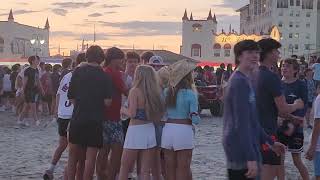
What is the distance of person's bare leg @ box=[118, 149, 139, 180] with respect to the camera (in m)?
7.23

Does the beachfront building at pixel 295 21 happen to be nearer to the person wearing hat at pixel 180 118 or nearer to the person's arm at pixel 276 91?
the person wearing hat at pixel 180 118

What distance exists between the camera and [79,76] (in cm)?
711

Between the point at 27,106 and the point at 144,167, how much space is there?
33.1 ft

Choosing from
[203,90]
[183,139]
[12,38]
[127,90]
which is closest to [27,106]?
[203,90]

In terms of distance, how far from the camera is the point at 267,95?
6051 millimetres

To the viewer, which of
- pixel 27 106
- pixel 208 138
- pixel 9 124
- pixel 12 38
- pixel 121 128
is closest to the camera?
pixel 121 128

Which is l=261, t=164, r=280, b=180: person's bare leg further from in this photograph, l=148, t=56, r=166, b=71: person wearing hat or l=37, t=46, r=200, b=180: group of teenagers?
l=148, t=56, r=166, b=71: person wearing hat

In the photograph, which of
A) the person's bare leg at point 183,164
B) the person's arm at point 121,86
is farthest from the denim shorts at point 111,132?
the person's bare leg at point 183,164

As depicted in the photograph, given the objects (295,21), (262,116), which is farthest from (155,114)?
(295,21)

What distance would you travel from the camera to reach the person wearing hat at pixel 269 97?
6.00 meters

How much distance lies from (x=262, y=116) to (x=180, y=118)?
1188mm

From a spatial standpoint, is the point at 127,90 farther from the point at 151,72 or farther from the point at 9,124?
the point at 9,124

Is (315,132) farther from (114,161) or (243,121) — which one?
(114,161)

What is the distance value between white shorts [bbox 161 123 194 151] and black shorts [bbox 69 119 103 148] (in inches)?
30.1
